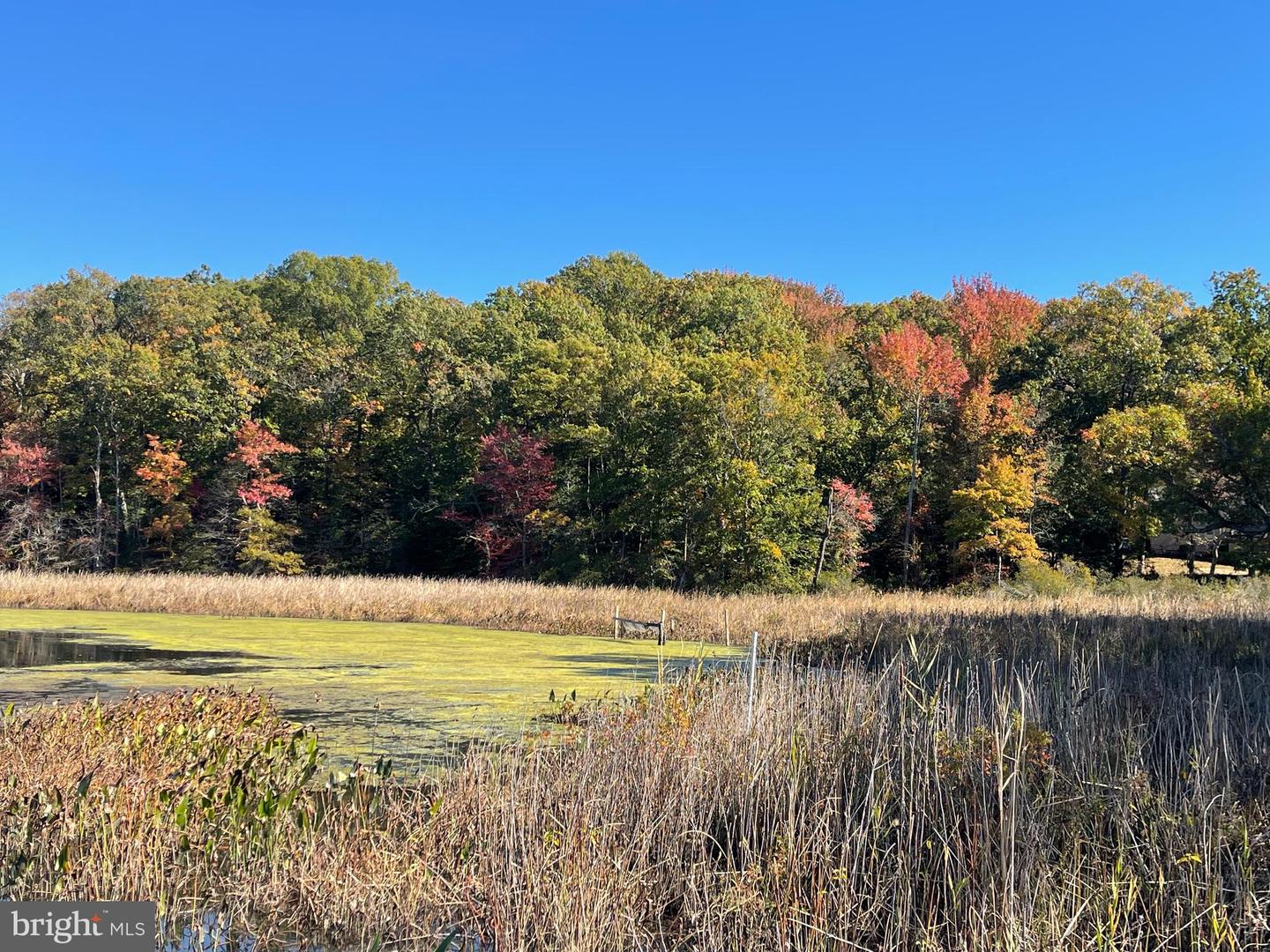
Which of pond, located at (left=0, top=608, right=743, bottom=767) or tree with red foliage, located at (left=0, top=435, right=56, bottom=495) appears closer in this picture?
pond, located at (left=0, top=608, right=743, bottom=767)

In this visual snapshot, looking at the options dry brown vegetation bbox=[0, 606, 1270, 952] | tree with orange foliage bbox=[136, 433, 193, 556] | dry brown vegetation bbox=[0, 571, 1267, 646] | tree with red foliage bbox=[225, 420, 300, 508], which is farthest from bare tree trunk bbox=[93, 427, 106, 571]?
dry brown vegetation bbox=[0, 606, 1270, 952]

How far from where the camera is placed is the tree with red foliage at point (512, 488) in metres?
29.6

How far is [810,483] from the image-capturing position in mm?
27734

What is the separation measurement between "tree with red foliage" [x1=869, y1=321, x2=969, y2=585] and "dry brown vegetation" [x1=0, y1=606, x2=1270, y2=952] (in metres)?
27.1

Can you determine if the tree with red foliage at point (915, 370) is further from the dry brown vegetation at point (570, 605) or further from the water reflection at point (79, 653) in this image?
the water reflection at point (79, 653)

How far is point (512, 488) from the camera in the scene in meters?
29.6

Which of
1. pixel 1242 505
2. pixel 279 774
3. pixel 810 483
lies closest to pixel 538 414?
Answer: pixel 810 483

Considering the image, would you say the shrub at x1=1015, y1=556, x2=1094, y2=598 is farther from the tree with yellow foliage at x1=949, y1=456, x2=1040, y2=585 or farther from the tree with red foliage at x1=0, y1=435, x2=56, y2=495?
the tree with red foliage at x1=0, y1=435, x2=56, y2=495

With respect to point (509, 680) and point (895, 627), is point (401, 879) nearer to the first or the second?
point (509, 680)

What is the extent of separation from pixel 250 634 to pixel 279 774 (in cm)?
1061

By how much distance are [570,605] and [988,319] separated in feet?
90.8

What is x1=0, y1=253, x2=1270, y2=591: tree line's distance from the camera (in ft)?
88.9

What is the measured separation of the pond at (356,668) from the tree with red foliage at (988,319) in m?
24.4

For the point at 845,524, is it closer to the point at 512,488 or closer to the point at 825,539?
the point at 825,539
